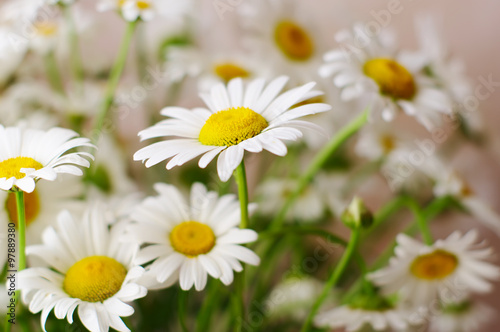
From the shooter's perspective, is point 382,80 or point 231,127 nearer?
point 231,127

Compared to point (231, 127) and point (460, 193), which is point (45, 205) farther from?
point (460, 193)

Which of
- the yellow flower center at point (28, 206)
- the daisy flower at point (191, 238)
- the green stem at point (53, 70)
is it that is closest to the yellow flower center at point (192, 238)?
the daisy flower at point (191, 238)

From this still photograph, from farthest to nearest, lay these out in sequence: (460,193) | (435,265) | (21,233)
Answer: (460,193) < (435,265) < (21,233)

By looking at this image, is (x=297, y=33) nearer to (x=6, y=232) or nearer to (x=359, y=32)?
(x=359, y=32)

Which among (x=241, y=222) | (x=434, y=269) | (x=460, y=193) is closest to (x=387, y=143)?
(x=460, y=193)

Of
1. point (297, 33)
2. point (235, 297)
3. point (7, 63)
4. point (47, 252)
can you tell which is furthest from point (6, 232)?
point (297, 33)

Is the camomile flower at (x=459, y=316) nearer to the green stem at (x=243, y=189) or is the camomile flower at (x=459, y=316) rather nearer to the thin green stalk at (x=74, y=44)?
the green stem at (x=243, y=189)
